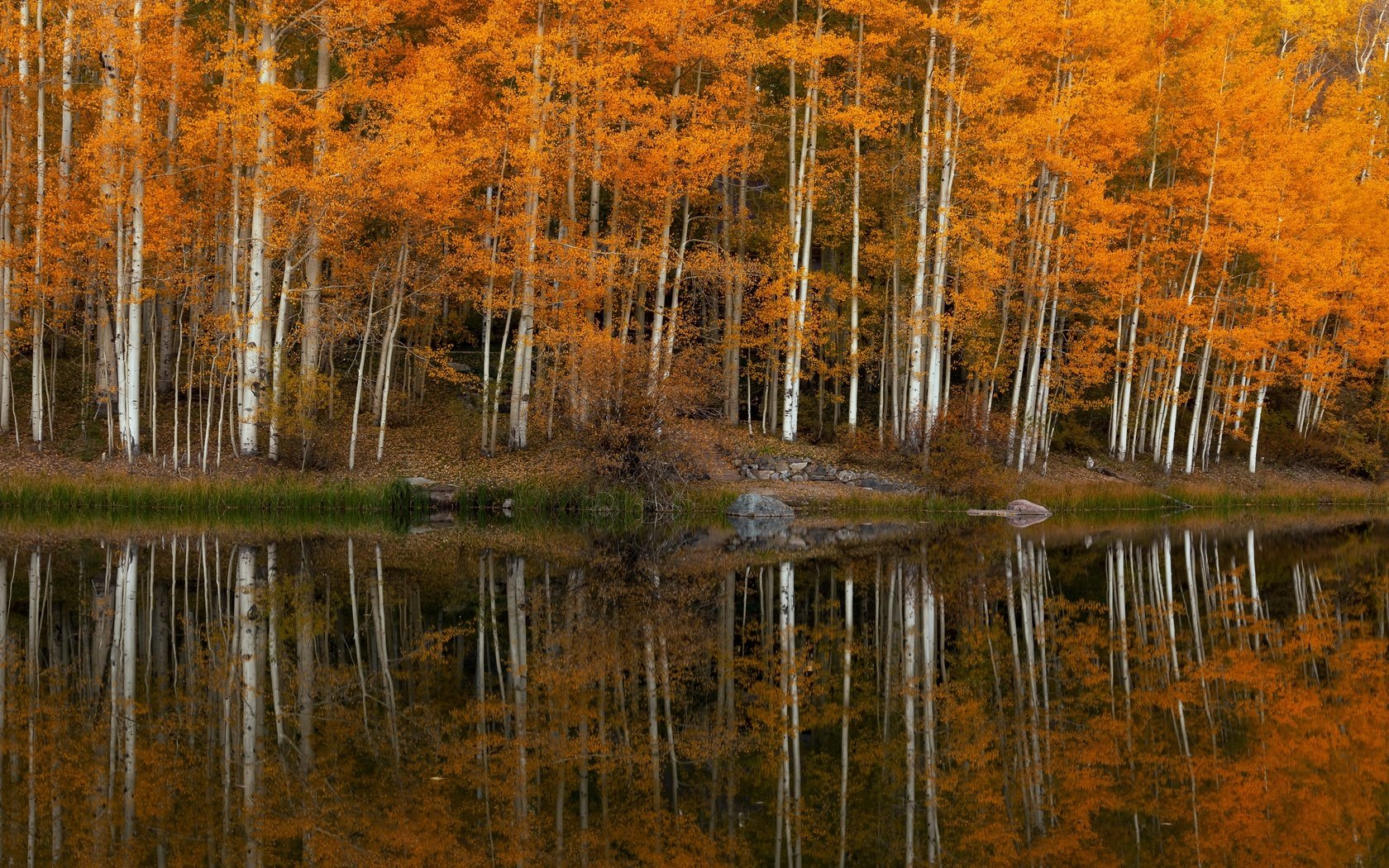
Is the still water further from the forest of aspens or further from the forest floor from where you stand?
the forest of aspens

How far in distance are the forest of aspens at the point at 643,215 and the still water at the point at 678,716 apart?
887cm

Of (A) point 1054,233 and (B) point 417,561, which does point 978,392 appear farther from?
(B) point 417,561

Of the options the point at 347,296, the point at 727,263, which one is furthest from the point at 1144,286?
the point at 347,296

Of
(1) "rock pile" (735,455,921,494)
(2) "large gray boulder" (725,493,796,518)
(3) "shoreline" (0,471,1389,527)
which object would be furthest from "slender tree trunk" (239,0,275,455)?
(1) "rock pile" (735,455,921,494)

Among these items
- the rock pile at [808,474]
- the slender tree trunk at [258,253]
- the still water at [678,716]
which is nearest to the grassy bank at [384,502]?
the rock pile at [808,474]

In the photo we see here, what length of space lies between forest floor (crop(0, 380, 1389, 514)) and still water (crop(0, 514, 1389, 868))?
6.85 meters

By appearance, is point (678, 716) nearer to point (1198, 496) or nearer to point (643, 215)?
point (643, 215)

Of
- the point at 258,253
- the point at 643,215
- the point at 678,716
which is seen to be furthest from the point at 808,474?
the point at 678,716

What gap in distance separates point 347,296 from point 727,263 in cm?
681

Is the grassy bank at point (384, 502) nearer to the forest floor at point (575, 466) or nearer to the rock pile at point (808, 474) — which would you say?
the forest floor at point (575, 466)

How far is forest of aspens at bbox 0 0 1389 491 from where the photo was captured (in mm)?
20984

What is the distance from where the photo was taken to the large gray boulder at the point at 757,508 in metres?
20.9

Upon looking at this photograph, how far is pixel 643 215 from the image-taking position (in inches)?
945

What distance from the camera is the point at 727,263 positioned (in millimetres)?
23453
